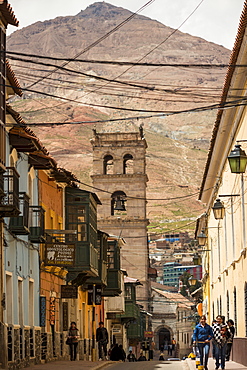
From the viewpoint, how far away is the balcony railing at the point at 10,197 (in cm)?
1852

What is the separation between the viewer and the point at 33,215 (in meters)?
24.9

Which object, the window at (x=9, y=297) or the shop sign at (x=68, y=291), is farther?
the shop sign at (x=68, y=291)

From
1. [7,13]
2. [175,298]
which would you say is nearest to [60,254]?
[7,13]

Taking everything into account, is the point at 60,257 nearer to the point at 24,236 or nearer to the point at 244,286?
the point at 24,236

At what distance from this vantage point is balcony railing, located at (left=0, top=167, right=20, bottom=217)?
18.5m

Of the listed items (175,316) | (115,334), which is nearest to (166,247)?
(175,316)

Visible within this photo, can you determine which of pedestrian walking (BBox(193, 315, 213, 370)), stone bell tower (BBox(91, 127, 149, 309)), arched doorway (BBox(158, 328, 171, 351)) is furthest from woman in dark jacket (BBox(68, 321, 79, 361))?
arched doorway (BBox(158, 328, 171, 351))

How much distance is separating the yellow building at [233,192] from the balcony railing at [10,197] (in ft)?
Result: 16.7

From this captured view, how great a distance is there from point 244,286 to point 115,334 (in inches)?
1545

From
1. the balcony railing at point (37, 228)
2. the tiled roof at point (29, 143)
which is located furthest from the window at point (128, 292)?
the balcony railing at point (37, 228)

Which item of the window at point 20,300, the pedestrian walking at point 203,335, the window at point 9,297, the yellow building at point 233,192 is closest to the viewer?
the yellow building at point 233,192

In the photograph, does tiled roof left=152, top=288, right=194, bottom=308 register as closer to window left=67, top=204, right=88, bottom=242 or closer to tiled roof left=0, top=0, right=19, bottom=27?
window left=67, top=204, right=88, bottom=242

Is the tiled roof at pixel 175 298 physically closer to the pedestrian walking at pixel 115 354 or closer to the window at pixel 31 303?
the pedestrian walking at pixel 115 354

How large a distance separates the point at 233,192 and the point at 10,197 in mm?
8912
